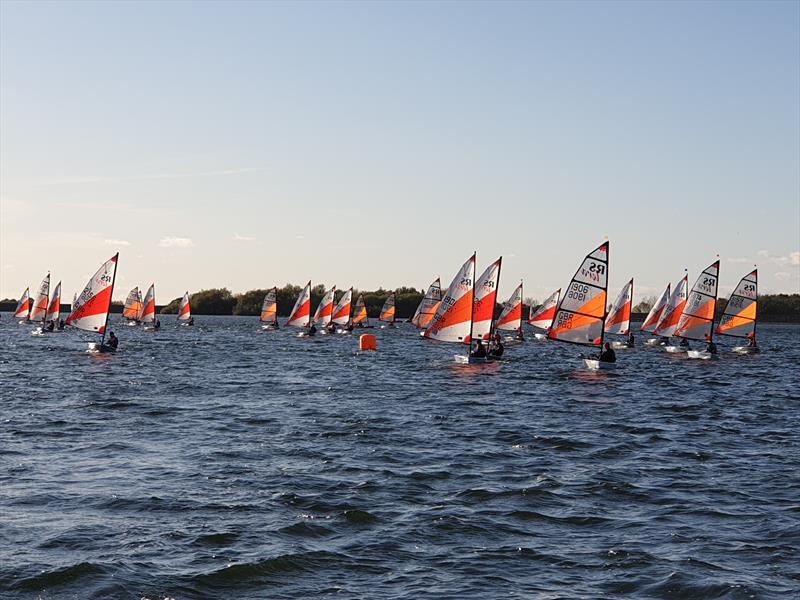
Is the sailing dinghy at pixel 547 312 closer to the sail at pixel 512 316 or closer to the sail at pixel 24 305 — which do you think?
the sail at pixel 512 316

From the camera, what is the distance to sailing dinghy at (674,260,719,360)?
230 ft

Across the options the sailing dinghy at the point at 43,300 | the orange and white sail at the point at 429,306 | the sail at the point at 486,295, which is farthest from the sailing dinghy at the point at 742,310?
the sailing dinghy at the point at 43,300

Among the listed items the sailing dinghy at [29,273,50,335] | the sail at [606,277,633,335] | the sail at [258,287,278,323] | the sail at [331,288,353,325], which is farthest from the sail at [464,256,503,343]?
the sail at [258,287,278,323]

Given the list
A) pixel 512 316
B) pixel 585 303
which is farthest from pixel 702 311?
pixel 512 316

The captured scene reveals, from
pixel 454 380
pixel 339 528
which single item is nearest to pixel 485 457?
pixel 339 528

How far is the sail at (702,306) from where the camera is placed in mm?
70062

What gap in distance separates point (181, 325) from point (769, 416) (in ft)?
436

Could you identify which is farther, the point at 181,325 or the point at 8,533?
the point at 181,325

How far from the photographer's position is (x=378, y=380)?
4862cm

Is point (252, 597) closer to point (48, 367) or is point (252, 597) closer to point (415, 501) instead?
point (415, 501)

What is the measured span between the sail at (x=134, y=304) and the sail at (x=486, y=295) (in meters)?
83.7

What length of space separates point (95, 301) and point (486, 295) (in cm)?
2586

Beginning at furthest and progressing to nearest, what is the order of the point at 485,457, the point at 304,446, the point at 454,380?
the point at 454,380 → the point at 304,446 → the point at 485,457

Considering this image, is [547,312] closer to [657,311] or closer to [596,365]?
[657,311]
